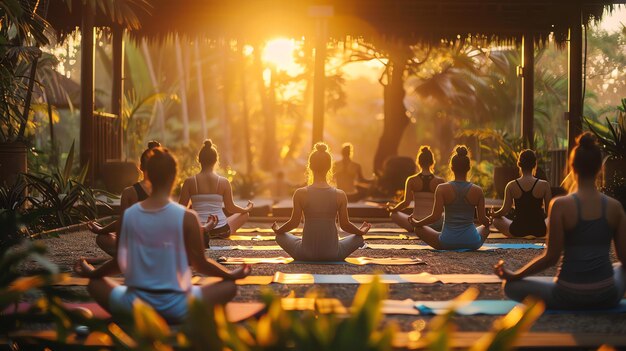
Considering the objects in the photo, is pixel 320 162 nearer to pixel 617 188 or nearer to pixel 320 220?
pixel 320 220

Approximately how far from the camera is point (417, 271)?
7367 mm

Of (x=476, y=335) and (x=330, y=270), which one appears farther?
(x=330, y=270)

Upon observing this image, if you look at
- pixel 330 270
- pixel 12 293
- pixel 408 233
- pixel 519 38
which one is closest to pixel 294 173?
pixel 519 38

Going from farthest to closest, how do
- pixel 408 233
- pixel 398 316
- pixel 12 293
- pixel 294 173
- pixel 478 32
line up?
1. pixel 294 173
2. pixel 478 32
3. pixel 408 233
4. pixel 398 316
5. pixel 12 293

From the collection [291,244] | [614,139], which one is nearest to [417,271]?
[291,244]

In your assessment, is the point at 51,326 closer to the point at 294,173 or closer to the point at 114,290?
the point at 114,290

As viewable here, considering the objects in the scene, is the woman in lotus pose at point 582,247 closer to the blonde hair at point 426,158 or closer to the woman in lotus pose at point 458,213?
the woman in lotus pose at point 458,213

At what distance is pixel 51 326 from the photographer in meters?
4.79

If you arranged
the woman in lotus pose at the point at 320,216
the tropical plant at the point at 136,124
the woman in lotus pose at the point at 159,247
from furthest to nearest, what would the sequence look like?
the tropical plant at the point at 136,124, the woman in lotus pose at the point at 320,216, the woman in lotus pose at the point at 159,247

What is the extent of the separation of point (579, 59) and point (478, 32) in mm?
2303

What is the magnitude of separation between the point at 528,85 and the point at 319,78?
3877 millimetres

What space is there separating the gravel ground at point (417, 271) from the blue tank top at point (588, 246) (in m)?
0.27

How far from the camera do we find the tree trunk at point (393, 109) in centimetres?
2180

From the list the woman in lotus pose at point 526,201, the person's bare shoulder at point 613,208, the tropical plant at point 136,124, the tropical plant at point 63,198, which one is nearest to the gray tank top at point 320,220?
the woman in lotus pose at point 526,201
